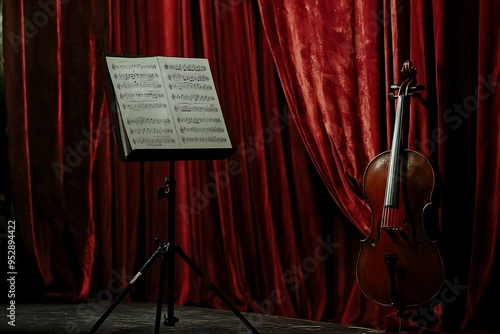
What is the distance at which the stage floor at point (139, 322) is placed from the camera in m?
3.42

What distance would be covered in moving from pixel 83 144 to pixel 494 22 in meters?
2.30

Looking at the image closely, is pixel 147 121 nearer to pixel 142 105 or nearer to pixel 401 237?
pixel 142 105

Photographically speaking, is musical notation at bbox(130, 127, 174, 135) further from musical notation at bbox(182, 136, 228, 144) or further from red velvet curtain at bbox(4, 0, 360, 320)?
red velvet curtain at bbox(4, 0, 360, 320)

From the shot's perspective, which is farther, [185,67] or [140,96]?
[185,67]

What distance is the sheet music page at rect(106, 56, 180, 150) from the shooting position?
2889mm

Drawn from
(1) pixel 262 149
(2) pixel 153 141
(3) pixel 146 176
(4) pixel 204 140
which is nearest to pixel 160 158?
(2) pixel 153 141

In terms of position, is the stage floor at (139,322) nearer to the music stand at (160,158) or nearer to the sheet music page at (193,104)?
the music stand at (160,158)

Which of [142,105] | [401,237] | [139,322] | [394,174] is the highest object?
[142,105]

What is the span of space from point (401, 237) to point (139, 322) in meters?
1.40

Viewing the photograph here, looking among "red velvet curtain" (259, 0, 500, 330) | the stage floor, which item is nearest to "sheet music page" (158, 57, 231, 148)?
"red velvet curtain" (259, 0, 500, 330)

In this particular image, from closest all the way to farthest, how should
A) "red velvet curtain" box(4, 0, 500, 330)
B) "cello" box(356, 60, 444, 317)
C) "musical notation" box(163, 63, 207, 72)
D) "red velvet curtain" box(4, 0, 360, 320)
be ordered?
1. "cello" box(356, 60, 444, 317)
2. "musical notation" box(163, 63, 207, 72)
3. "red velvet curtain" box(4, 0, 500, 330)
4. "red velvet curtain" box(4, 0, 360, 320)

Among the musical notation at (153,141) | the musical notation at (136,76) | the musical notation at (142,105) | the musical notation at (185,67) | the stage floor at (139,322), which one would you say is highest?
the musical notation at (185,67)

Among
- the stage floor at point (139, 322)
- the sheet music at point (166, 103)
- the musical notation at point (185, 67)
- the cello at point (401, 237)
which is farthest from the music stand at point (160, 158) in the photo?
the cello at point (401, 237)

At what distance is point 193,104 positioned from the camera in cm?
307
